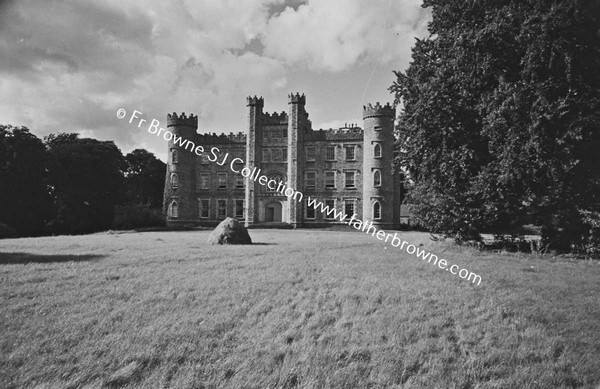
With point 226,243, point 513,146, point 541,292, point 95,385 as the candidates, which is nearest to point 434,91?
point 513,146

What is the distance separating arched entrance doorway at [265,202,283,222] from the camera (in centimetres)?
4681

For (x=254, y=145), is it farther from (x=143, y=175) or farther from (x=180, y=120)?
(x=143, y=175)

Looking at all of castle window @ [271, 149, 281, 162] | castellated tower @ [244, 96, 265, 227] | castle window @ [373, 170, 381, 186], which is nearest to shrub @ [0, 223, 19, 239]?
castellated tower @ [244, 96, 265, 227]

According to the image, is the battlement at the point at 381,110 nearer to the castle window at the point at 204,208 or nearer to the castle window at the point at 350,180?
the castle window at the point at 350,180

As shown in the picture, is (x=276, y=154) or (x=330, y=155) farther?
(x=276, y=154)

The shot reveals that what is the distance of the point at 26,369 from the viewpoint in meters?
3.85

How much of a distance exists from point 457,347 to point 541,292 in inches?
161

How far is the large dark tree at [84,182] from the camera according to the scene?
130 ft

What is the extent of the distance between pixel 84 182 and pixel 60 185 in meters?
3.57

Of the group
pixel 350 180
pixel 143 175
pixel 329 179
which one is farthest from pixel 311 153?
pixel 143 175

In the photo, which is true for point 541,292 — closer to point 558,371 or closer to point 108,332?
point 558,371

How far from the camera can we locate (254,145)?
152ft

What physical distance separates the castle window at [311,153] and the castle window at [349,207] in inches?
261

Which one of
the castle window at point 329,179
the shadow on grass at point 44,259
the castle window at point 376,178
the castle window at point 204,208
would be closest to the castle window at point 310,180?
the castle window at point 329,179
